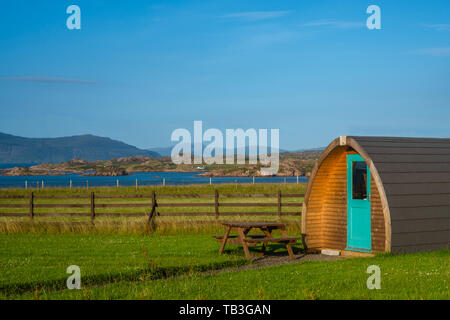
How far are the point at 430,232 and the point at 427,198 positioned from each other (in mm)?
768

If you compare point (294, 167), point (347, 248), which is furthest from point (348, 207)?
point (294, 167)

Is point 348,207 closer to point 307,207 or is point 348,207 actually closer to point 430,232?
point 307,207

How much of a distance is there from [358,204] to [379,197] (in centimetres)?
73

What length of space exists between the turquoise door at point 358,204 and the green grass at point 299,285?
2.22 meters

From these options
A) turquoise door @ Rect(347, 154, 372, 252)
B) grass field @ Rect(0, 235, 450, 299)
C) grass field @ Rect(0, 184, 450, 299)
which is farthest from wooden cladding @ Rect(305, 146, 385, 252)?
grass field @ Rect(0, 235, 450, 299)

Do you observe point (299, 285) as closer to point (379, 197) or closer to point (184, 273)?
point (184, 273)

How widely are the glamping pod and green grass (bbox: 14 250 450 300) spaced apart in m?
1.36

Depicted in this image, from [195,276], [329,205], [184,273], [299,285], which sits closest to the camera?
[299,285]

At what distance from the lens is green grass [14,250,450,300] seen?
340 inches

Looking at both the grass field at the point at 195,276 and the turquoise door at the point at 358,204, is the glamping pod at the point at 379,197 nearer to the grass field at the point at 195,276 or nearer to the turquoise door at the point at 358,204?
the turquoise door at the point at 358,204

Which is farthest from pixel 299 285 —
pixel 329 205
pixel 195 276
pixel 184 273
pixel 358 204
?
pixel 329 205

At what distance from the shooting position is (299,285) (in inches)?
371

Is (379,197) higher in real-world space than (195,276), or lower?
higher

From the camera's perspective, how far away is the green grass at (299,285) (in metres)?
8.63
